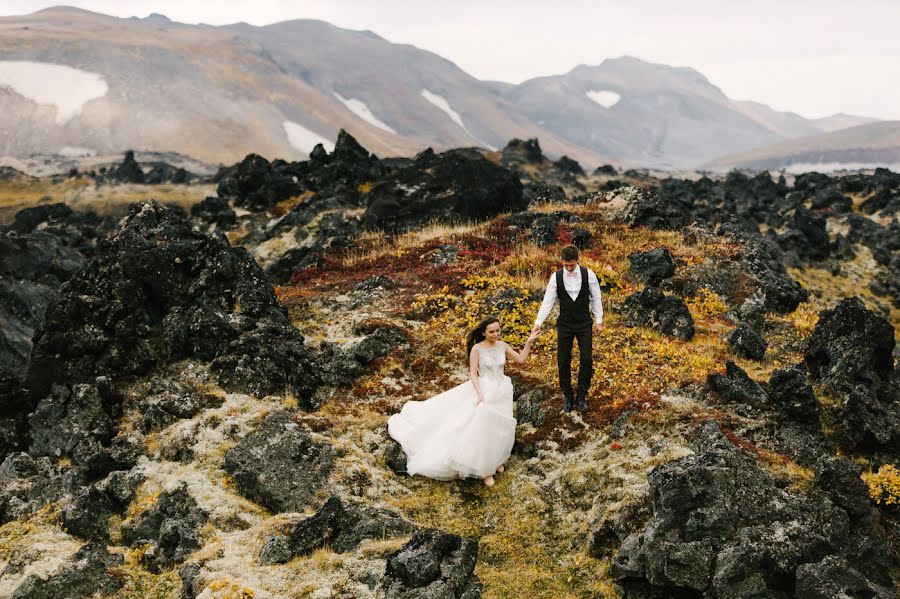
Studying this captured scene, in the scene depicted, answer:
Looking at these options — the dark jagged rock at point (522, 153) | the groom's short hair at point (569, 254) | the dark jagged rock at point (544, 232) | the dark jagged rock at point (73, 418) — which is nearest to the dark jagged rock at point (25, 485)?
the dark jagged rock at point (73, 418)

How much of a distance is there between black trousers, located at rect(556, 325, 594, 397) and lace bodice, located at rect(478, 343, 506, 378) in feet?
5.43

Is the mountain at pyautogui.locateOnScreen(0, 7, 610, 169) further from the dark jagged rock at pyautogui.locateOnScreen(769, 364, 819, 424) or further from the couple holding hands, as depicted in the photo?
the dark jagged rock at pyautogui.locateOnScreen(769, 364, 819, 424)

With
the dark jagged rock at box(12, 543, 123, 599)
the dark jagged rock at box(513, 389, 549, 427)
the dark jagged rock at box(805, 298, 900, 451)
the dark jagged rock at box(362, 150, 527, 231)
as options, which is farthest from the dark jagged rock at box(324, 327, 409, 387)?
the dark jagged rock at box(362, 150, 527, 231)

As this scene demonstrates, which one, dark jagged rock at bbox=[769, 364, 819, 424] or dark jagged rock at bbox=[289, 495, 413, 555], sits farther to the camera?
dark jagged rock at bbox=[769, 364, 819, 424]

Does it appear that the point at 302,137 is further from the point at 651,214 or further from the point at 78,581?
the point at 78,581

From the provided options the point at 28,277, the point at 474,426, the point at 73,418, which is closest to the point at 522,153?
the point at 28,277

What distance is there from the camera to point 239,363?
41.7 ft

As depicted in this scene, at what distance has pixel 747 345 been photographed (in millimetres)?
14016

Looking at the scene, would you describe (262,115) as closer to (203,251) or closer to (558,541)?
(203,251)

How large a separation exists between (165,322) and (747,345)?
1426 centimetres

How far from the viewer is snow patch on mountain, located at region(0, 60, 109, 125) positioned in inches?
5157

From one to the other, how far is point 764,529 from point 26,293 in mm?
22341

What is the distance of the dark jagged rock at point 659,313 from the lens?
15211 millimetres

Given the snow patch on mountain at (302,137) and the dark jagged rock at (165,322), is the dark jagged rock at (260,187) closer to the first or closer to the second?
the dark jagged rock at (165,322)
